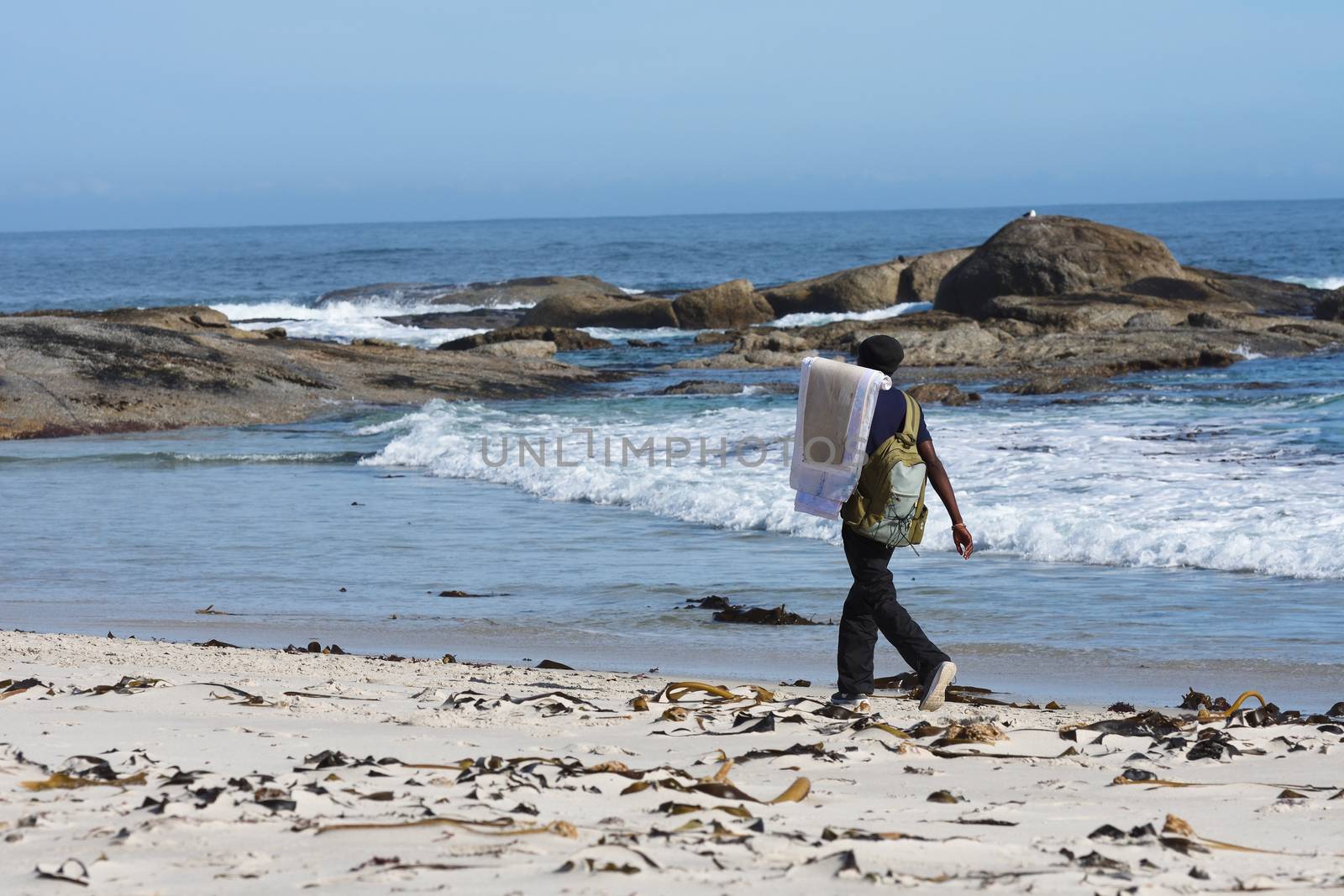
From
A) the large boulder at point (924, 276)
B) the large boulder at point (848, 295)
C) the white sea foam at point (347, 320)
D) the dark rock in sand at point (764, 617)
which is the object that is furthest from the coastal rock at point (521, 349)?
the dark rock in sand at point (764, 617)

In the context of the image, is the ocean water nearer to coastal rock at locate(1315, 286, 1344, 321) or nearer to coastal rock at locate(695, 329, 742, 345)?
coastal rock at locate(1315, 286, 1344, 321)

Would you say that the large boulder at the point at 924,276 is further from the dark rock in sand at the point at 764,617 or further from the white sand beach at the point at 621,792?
the white sand beach at the point at 621,792

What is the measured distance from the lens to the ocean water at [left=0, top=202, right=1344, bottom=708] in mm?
6996

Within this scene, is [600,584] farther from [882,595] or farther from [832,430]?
[832,430]

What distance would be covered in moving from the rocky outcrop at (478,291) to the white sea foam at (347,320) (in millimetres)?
646

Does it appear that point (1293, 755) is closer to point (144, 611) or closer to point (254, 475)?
point (144, 611)

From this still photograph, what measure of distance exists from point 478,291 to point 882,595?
146 feet

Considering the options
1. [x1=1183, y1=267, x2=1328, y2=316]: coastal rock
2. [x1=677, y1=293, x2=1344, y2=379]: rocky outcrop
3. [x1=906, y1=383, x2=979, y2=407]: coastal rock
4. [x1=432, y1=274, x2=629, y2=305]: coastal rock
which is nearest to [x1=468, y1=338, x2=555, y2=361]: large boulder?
[x1=677, y1=293, x2=1344, y2=379]: rocky outcrop

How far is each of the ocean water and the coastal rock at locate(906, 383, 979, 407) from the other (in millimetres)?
364

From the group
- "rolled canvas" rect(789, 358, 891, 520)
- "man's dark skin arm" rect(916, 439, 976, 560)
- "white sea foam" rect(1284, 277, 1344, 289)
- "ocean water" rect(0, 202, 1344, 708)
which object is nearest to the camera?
"rolled canvas" rect(789, 358, 891, 520)

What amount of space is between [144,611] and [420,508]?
3.85 meters

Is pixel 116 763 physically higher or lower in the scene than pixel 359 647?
higher

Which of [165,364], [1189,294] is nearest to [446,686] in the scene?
[165,364]

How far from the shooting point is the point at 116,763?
4.20 m
